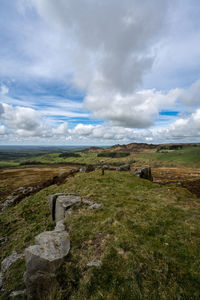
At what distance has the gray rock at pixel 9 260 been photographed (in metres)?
9.88

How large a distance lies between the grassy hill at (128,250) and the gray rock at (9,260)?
0.64m

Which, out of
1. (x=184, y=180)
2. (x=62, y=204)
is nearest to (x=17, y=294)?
(x=62, y=204)

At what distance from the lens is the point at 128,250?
820 centimetres

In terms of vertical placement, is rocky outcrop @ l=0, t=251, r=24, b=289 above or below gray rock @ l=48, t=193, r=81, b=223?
below

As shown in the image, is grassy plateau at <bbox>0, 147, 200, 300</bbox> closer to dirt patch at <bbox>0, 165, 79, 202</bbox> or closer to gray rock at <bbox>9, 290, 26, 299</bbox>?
gray rock at <bbox>9, 290, 26, 299</bbox>

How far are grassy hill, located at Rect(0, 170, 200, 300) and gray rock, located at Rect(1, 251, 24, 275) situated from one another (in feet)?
2.10

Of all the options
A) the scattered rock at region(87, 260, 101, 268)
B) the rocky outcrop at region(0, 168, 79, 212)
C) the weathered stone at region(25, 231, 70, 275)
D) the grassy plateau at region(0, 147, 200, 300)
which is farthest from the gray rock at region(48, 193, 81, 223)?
the rocky outcrop at region(0, 168, 79, 212)

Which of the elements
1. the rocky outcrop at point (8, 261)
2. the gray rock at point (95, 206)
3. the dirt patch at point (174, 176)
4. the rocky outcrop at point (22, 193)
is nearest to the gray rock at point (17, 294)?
the rocky outcrop at point (8, 261)

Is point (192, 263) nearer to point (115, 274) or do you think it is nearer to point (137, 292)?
point (137, 292)

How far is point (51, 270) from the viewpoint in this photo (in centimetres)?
671

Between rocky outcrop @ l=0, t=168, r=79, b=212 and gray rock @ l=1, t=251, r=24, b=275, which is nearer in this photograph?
gray rock @ l=1, t=251, r=24, b=275

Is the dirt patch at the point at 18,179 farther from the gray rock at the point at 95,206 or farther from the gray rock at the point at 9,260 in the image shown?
the gray rock at the point at 95,206

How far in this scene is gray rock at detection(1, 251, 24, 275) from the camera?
9.88 m

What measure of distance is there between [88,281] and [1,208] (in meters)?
26.0
